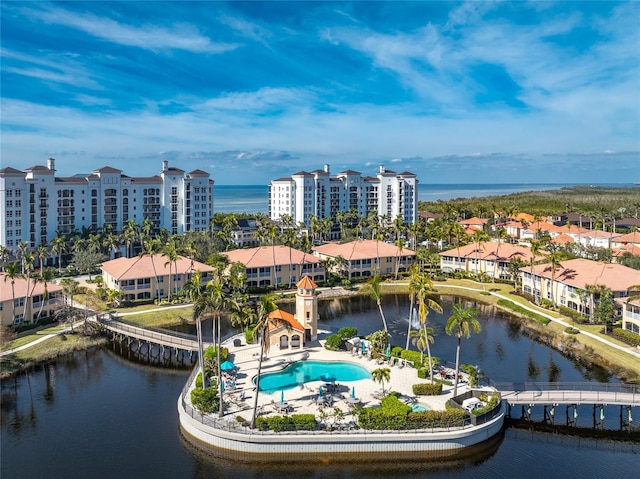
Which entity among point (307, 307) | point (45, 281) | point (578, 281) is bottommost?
point (307, 307)

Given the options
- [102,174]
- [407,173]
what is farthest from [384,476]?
[407,173]

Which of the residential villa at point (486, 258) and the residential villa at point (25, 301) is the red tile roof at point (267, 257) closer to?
the residential villa at point (486, 258)

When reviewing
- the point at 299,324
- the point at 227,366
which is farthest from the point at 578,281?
the point at 227,366

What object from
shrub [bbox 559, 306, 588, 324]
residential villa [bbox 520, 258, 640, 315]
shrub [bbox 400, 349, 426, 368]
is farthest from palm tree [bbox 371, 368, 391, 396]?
residential villa [bbox 520, 258, 640, 315]

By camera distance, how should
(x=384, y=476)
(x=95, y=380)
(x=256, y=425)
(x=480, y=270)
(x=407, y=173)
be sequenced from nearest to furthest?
(x=384, y=476)
(x=256, y=425)
(x=95, y=380)
(x=480, y=270)
(x=407, y=173)

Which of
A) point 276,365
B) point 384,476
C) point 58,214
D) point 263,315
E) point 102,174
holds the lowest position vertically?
point 384,476

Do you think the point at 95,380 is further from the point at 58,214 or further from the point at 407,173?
the point at 407,173

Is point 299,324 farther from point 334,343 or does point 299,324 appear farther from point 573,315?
point 573,315
